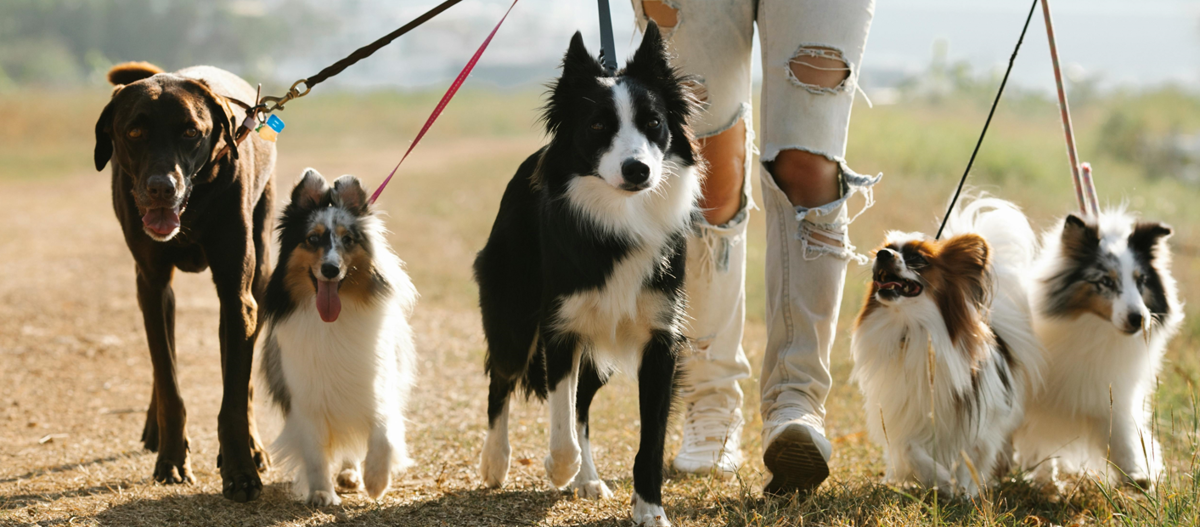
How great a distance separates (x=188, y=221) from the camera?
3406 millimetres

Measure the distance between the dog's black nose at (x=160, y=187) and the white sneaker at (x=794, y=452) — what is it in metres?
2.22

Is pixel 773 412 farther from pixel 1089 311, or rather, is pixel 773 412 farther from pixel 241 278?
pixel 241 278

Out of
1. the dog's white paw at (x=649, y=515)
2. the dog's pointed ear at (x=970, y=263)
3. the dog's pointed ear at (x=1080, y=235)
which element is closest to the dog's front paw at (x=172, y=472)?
the dog's white paw at (x=649, y=515)

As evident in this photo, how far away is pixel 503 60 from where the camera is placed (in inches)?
3912

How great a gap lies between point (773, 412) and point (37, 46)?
6508cm

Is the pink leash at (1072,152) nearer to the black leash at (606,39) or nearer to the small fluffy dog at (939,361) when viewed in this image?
the small fluffy dog at (939,361)

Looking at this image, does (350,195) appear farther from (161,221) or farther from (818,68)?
(818,68)

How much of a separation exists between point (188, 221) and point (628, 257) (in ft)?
Answer: 5.39

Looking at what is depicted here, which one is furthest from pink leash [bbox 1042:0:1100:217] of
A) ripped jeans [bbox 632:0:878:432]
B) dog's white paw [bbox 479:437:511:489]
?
dog's white paw [bbox 479:437:511:489]

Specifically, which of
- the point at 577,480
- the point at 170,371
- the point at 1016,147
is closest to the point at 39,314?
the point at 170,371

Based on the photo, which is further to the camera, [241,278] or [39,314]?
[39,314]

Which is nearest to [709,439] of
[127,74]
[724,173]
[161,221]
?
[724,173]

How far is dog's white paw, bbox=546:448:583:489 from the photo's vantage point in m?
3.19

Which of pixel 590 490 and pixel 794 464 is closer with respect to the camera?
pixel 794 464
